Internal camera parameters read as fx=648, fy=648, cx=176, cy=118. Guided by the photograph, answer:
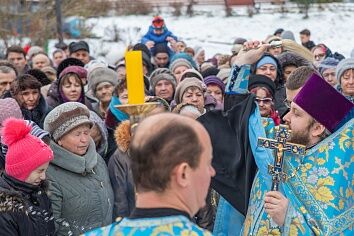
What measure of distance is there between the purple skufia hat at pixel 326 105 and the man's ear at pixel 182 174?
61.9 inches

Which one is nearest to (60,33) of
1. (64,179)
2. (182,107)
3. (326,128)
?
(182,107)

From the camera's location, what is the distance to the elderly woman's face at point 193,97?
5.85 metres

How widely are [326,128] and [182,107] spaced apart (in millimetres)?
1975

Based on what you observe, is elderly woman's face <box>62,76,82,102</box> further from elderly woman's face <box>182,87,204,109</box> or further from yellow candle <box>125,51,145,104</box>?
yellow candle <box>125,51,145,104</box>

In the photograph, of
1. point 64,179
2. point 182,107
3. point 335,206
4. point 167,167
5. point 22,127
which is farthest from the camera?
point 182,107

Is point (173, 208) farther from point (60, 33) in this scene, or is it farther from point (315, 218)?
point (60, 33)

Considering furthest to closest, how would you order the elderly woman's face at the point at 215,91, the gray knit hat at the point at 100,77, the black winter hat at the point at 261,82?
the elderly woman's face at the point at 215,91 → the gray knit hat at the point at 100,77 → the black winter hat at the point at 261,82

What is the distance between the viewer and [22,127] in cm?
370

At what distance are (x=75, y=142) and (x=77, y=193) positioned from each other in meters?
0.36

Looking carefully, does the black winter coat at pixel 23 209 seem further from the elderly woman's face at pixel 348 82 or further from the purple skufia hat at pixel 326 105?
the elderly woman's face at pixel 348 82

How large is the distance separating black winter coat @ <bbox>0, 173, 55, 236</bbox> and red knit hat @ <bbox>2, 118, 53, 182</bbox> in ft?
0.19

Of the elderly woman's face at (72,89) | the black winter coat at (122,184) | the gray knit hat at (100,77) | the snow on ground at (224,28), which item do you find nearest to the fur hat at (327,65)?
the gray knit hat at (100,77)

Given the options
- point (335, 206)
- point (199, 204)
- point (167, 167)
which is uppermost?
point (167, 167)

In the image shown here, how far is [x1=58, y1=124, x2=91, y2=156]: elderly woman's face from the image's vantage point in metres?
4.30
